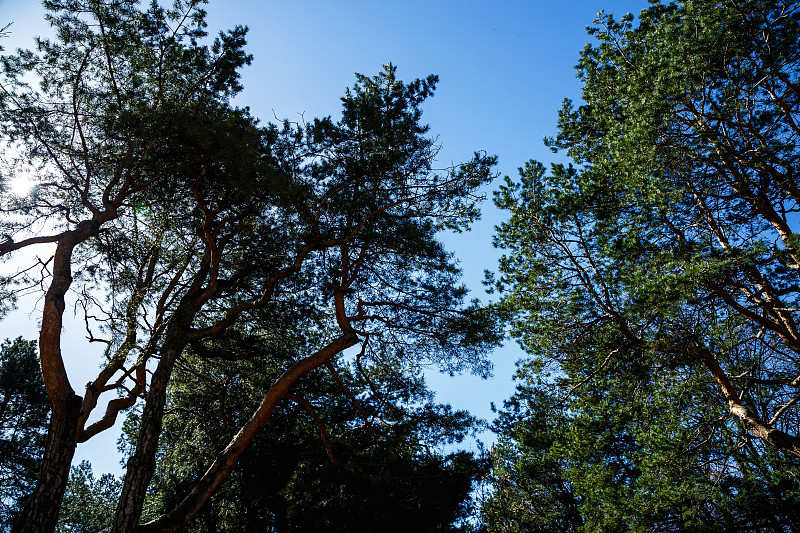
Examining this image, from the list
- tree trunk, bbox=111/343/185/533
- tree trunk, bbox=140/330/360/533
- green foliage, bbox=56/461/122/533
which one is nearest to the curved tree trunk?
tree trunk, bbox=111/343/185/533

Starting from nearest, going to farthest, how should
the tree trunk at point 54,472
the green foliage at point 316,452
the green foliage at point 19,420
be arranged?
the tree trunk at point 54,472 < the green foliage at point 316,452 < the green foliage at point 19,420

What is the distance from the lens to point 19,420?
56.9ft

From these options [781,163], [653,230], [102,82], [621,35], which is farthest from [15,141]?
[781,163]

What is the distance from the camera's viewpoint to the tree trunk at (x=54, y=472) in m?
5.03

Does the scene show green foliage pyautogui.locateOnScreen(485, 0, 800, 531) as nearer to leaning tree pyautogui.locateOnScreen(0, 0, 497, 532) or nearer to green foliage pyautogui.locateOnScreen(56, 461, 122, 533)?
leaning tree pyautogui.locateOnScreen(0, 0, 497, 532)

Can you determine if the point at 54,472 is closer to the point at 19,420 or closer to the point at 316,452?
the point at 316,452

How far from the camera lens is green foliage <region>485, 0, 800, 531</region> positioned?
7.02m

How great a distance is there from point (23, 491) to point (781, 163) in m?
21.8

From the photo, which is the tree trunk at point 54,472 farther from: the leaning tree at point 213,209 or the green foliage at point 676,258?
the green foliage at point 676,258

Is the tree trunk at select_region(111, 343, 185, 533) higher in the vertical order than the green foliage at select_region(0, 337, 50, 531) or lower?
lower

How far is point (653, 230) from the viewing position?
7.36 meters

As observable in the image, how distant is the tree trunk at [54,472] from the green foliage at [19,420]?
538 inches

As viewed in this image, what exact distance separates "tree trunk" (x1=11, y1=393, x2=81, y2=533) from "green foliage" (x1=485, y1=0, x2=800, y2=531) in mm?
6490

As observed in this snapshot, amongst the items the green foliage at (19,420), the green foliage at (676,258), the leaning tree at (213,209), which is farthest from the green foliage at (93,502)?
the green foliage at (676,258)
